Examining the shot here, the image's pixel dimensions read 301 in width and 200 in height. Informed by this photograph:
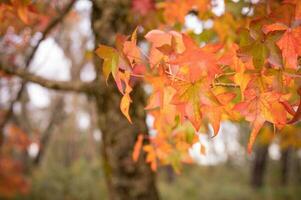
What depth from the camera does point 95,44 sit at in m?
2.68

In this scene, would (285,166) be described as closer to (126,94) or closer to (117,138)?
(117,138)

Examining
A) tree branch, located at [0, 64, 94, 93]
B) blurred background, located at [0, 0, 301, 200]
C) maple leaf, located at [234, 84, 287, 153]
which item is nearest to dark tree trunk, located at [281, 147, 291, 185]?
blurred background, located at [0, 0, 301, 200]

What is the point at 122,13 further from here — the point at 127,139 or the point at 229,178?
the point at 229,178

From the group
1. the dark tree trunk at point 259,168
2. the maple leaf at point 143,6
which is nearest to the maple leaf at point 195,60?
the maple leaf at point 143,6

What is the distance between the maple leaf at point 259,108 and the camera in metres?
1.01

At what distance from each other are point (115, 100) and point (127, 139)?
0.28 metres

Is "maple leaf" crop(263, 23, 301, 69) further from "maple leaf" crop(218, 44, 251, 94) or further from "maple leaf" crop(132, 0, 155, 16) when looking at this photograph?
"maple leaf" crop(132, 0, 155, 16)

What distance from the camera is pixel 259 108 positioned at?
103 cm

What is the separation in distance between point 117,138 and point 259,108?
65.2 inches

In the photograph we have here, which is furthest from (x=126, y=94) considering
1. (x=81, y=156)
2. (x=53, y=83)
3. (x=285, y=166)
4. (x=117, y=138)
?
(x=285, y=166)

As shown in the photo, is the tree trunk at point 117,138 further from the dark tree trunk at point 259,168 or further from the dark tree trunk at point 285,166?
the dark tree trunk at point 285,166

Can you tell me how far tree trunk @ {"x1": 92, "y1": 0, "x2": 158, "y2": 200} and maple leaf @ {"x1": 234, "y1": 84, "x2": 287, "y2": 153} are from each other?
1580 mm

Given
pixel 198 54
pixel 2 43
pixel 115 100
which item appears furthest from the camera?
pixel 2 43

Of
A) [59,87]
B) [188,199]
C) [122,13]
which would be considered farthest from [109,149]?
[188,199]
